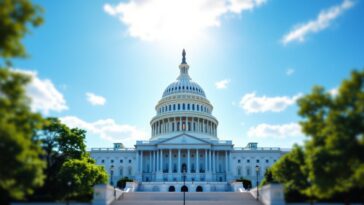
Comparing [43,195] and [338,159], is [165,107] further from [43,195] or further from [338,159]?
[338,159]

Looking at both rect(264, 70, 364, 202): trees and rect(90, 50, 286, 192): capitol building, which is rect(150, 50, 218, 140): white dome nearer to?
rect(90, 50, 286, 192): capitol building

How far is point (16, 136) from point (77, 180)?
22.7 metres

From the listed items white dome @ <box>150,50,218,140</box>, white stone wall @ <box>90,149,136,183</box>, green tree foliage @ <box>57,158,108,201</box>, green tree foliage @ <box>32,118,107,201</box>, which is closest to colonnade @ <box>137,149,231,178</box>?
white dome @ <box>150,50,218,140</box>

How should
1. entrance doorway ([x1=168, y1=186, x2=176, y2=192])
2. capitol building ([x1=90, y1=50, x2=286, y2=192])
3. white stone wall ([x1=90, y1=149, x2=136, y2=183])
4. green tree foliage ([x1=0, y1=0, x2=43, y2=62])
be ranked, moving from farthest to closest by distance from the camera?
white stone wall ([x1=90, y1=149, x2=136, y2=183]), capitol building ([x1=90, y1=50, x2=286, y2=192]), entrance doorway ([x1=168, y1=186, x2=176, y2=192]), green tree foliage ([x1=0, y1=0, x2=43, y2=62])

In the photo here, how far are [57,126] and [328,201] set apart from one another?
37.4 m

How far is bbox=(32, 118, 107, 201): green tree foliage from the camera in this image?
43.7m

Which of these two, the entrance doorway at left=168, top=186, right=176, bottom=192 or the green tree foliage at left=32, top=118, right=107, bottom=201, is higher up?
the green tree foliage at left=32, top=118, right=107, bottom=201

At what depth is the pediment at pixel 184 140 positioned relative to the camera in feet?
327

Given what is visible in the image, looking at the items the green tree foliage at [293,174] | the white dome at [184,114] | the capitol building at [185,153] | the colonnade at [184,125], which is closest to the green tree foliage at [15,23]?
the green tree foliage at [293,174]

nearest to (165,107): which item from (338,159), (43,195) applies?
(43,195)

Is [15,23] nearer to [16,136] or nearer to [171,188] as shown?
[16,136]

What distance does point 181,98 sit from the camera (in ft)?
383

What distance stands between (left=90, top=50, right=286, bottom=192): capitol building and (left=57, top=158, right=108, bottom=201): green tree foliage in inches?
1423

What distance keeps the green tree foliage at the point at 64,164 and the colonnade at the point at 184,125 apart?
57.8 meters
